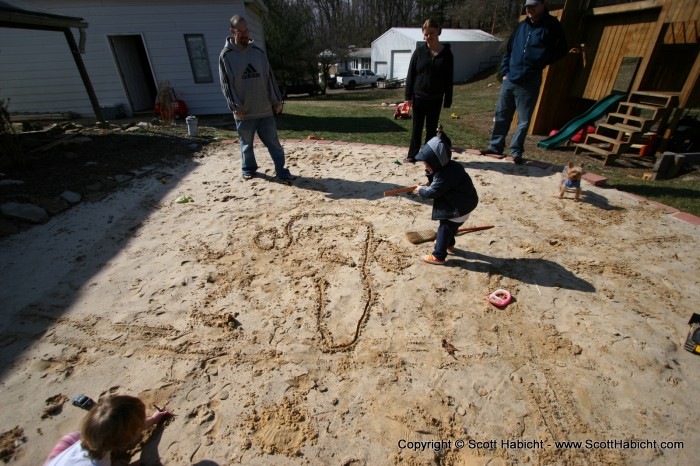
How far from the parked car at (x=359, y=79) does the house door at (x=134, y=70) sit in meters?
21.4

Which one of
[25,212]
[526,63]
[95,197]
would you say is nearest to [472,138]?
[526,63]

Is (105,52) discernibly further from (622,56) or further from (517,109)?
(622,56)

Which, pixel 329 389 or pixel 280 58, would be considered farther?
pixel 280 58

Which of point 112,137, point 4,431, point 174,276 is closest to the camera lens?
point 4,431

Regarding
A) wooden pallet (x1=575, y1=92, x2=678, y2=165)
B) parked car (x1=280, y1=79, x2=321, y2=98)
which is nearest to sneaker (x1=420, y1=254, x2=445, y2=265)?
wooden pallet (x1=575, y1=92, x2=678, y2=165)

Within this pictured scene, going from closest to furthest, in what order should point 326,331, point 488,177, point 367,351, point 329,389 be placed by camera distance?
point 329,389 → point 367,351 → point 326,331 → point 488,177

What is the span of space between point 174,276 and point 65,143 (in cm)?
491

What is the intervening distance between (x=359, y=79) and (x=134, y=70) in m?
22.8

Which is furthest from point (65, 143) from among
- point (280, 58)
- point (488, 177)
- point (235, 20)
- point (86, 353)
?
point (280, 58)

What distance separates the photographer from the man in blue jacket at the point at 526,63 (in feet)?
15.5

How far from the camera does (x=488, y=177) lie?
4.85 meters

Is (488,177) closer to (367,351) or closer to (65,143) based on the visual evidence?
(367,351)

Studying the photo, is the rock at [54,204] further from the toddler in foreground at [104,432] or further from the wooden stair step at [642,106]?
the wooden stair step at [642,106]

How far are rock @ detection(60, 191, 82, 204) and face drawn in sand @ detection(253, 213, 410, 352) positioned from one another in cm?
260
